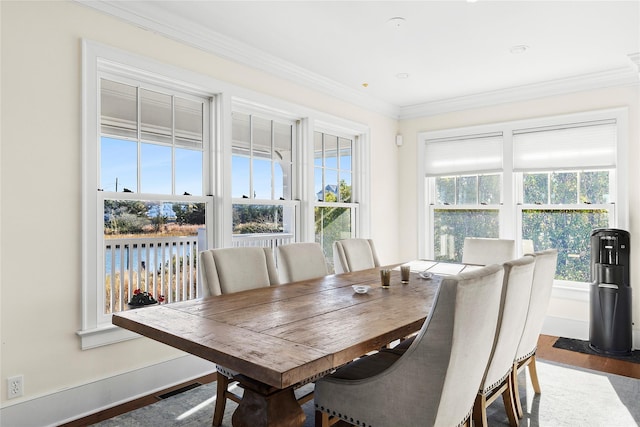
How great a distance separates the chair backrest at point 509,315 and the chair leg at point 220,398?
135cm

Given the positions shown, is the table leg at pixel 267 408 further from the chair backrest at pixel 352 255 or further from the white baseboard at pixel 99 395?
the chair backrest at pixel 352 255

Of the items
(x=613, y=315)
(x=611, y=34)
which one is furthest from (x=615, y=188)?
(x=611, y=34)

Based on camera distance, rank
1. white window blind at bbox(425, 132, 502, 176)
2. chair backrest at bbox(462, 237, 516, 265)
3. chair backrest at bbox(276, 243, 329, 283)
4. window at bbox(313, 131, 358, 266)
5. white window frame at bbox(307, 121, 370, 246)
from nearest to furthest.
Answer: chair backrest at bbox(276, 243, 329, 283) < chair backrest at bbox(462, 237, 516, 265) < window at bbox(313, 131, 358, 266) < white window blind at bbox(425, 132, 502, 176) < white window frame at bbox(307, 121, 370, 246)

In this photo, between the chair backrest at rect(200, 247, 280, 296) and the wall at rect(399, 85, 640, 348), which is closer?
the chair backrest at rect(200, 247, 280, 296)

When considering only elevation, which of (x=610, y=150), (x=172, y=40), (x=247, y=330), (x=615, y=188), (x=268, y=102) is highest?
(x=172, y=40)

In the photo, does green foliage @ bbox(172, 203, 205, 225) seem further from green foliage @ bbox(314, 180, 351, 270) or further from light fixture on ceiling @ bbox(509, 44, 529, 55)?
light fixture on ceiling @ bbox(509, 44, 529, 55)

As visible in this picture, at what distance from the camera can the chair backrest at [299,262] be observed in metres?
3.07

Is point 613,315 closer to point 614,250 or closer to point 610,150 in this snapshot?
point 614,250

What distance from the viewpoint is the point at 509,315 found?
1.90 m

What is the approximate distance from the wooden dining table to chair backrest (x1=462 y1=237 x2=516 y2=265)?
179 cm

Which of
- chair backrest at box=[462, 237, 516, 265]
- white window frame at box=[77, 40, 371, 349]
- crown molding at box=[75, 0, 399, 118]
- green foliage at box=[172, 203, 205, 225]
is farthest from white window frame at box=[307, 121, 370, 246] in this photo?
green foliage at box=[172, 203, 205, 225]

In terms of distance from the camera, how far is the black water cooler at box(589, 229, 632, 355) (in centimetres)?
374

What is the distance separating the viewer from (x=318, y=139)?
182 inches

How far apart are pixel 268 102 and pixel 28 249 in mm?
2215
